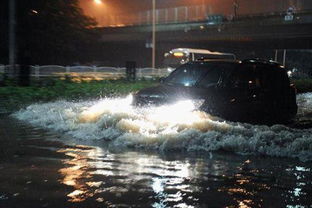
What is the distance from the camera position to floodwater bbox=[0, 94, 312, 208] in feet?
19.2

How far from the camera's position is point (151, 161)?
805 centimetres

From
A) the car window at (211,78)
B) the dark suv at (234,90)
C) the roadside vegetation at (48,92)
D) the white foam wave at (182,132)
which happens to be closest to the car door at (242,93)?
the dark suv at (234,90)

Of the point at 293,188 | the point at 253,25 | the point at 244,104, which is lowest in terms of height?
the point at 293,188

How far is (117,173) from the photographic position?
7086 mm

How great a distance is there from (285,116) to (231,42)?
2107 inches

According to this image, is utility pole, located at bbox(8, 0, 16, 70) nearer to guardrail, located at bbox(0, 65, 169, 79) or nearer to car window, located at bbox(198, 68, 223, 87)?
guardrail, located at bbox(0, 65, 169, 79)

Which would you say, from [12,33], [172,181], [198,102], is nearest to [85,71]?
[12,33]

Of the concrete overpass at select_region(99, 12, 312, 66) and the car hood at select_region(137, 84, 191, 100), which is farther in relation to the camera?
the concrete overpass at select_region(99, 12, 312, 66)

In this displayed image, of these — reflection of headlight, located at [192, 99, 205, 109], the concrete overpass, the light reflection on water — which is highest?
the concrete overpass

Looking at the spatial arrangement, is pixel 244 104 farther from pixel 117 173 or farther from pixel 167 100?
pixel 117 173

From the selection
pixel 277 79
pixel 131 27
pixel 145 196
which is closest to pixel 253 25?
pixel 131 27

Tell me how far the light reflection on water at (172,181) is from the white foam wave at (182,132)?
741mm

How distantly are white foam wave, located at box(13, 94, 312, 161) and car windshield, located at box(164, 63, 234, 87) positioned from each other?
1.20 m

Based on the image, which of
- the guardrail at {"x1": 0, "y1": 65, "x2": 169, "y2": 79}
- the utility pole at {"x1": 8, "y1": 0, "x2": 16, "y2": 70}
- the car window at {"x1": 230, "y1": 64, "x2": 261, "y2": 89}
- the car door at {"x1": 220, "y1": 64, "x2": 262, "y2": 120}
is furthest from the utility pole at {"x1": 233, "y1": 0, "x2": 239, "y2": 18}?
the car door at {"x1": 220, "y1": 64, "x2": 262, "y2": 120}
